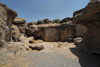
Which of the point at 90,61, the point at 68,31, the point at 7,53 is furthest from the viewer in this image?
the point at 68,31

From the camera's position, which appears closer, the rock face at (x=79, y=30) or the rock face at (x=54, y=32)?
the rock face at (x=79, y=30)

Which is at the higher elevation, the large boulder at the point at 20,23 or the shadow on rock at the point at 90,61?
the large boulder at the point at 20,23

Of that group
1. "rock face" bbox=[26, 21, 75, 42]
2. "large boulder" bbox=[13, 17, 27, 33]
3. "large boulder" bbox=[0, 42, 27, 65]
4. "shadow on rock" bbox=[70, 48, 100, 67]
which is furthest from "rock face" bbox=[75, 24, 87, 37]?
"large boulder" bbox=[13, 17, 27, 33]

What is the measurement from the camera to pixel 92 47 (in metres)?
3.65

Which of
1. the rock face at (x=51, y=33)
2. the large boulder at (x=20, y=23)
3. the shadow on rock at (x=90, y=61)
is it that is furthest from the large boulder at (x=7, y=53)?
the large boulder at (x=20, y=23)

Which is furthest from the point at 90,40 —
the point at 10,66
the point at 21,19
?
the point at 21,19

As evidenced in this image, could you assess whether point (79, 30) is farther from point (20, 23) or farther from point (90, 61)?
point (20, 23)

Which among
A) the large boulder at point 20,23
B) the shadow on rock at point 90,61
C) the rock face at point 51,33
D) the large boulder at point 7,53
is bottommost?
the shadow on rock at point 90,61

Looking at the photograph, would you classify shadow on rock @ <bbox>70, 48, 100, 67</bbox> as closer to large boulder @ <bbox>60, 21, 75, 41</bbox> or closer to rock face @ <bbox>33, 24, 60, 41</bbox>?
large boulder @ <bbox>60, 21, 75, 41</bbox>

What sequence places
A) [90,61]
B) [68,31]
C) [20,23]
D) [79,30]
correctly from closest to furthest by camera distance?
[90,61] < [79,30] < [68,31] < [20,23]

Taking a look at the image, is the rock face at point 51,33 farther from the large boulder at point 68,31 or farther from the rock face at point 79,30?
the rock face at point 79,30

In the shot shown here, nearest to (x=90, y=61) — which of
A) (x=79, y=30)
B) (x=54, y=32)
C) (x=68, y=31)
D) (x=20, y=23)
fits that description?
(x=79, y=30)

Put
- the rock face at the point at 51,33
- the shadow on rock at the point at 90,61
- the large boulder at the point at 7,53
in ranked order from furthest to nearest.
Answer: the rock face at the point at 51,33, the large boulder at the point at 7,53, the shadow on rock at the point at 90,61

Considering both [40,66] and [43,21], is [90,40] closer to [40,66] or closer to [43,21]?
[40,66]
